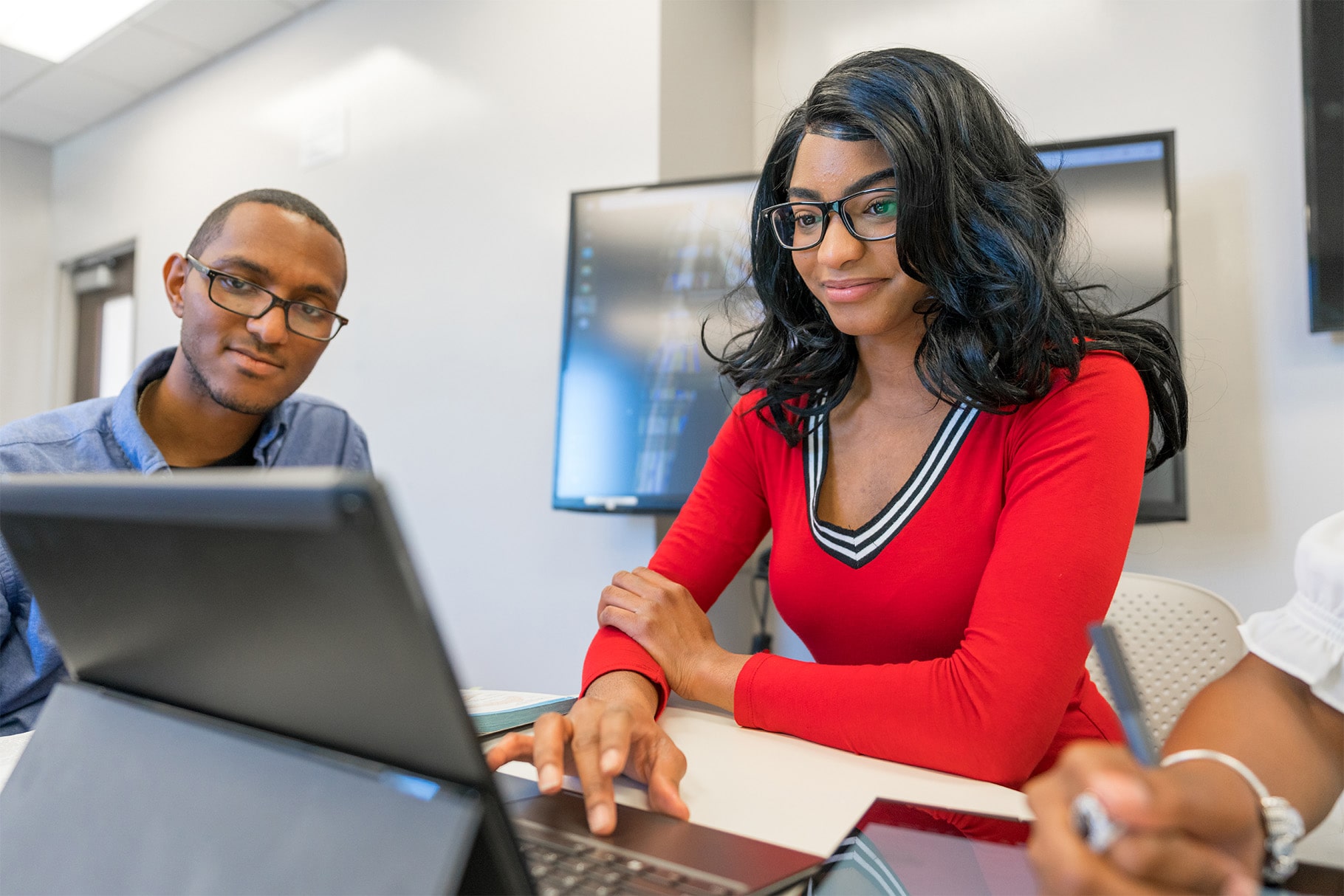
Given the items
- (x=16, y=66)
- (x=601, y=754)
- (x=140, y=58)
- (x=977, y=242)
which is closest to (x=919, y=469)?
(x=977, y=242)

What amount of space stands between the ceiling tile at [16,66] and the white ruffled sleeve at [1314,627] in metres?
4.80

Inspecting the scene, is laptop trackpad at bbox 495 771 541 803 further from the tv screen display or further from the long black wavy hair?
the tv screen display

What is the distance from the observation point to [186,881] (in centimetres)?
45

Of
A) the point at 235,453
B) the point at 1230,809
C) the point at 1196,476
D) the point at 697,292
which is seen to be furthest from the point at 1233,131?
the point at 235,453

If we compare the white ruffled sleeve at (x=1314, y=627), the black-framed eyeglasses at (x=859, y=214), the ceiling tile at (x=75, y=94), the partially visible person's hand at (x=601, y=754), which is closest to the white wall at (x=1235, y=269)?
the black-framed eyeglasses at (x=859, y=214)

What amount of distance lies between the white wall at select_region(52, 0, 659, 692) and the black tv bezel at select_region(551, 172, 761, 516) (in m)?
0.13

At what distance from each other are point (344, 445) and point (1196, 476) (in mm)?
1790

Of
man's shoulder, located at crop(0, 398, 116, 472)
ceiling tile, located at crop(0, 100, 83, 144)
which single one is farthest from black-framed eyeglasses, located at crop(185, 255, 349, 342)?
Result: ceiling tile, located at crop(0, 100, 83, 144)

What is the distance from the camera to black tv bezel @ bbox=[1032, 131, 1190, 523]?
1.76 m

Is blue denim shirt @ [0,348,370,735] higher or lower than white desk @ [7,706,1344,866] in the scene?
higher

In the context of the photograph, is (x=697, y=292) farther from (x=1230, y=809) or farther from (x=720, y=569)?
(x=1230, y=809)

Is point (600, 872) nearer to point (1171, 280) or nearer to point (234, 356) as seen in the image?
point (234, 356)

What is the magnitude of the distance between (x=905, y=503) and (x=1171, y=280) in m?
1.15

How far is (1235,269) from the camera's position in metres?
1.91
